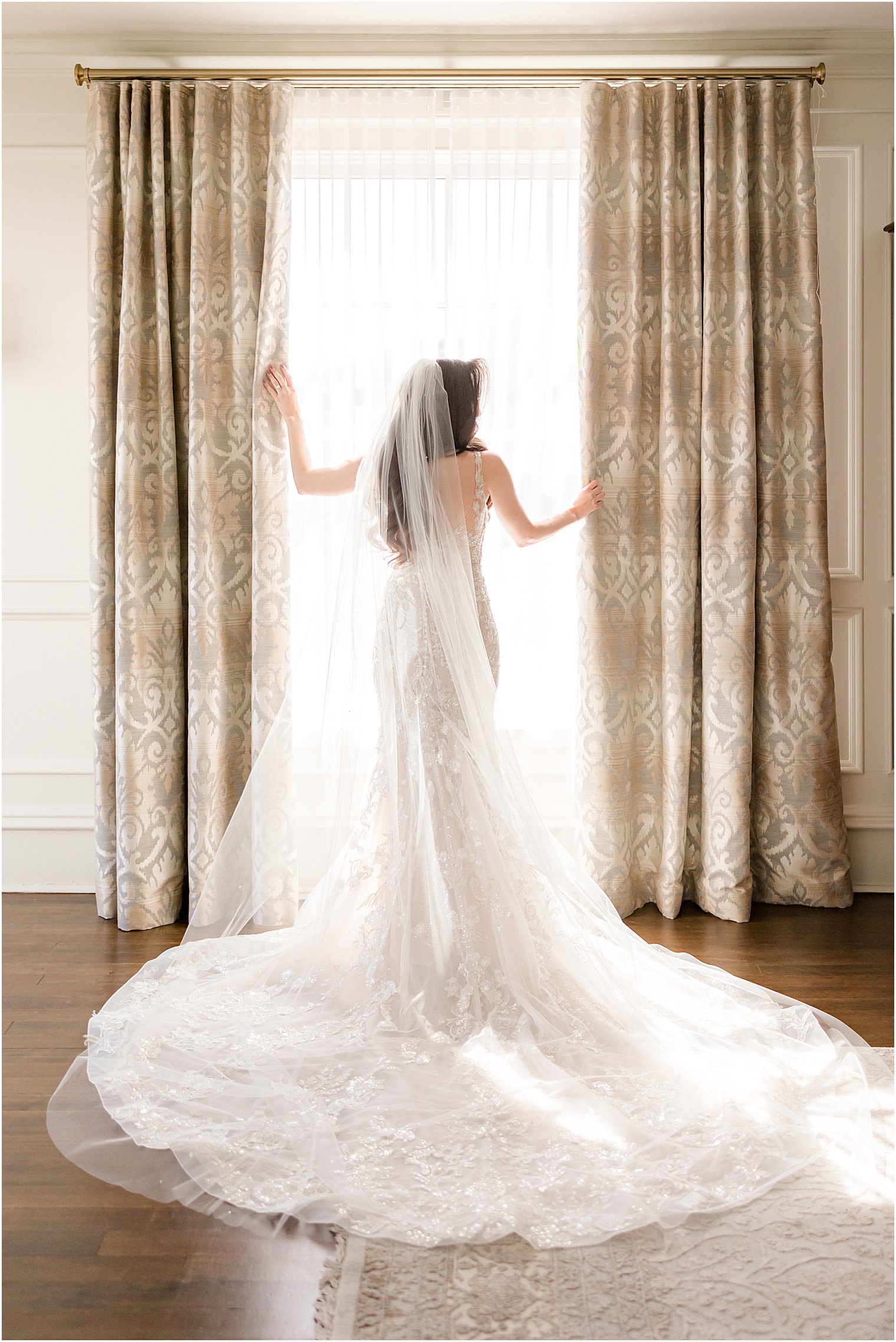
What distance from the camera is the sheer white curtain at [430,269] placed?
131 inches

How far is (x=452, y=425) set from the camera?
2.68 meters

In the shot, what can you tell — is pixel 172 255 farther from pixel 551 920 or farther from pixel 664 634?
pixel 551 920

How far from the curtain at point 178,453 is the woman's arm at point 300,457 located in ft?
0.19

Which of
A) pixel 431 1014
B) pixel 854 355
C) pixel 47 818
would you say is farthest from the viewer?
pixel 47 818

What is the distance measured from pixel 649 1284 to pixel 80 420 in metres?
3.32

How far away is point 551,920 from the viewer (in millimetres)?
2455

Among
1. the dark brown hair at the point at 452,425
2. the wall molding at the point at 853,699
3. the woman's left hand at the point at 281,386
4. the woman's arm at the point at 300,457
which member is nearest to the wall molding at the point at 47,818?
the woman's arm at the point at 300,457

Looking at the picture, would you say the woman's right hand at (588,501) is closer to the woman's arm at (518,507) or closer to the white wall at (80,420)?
the woman's arm at (518,507)

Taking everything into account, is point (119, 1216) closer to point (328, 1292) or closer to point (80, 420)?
point (328, 1292)

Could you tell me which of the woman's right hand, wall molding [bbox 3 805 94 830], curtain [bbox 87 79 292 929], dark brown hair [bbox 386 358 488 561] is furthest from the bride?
wall molding [bbox 3 805 94 830]

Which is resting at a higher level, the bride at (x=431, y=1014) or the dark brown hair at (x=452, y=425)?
the dark brown hair at (x=452, y=425)

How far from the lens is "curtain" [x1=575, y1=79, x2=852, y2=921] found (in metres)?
3.30

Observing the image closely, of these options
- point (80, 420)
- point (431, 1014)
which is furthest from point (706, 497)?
point (80, 420)

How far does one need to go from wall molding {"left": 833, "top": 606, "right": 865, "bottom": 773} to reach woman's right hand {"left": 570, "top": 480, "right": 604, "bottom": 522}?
1090 mm
